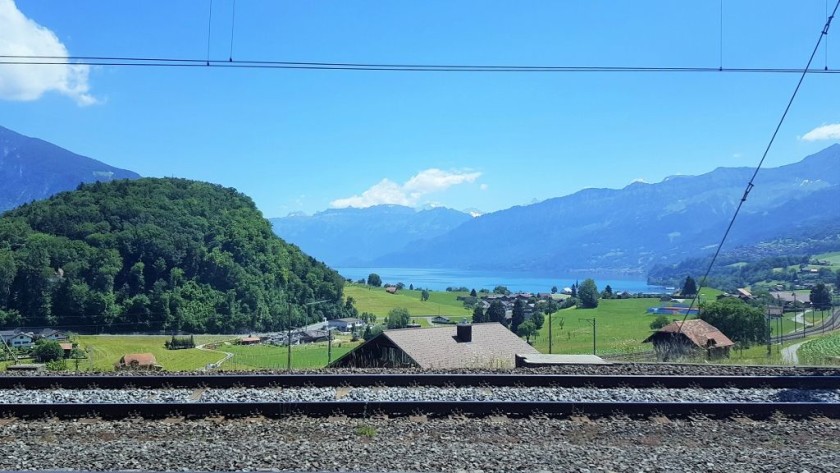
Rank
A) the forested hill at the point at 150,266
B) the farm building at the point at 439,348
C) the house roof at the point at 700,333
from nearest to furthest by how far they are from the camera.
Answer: the farm building at the point at 439,348
the house roof at the point at 700,333
the forested hill at the point at 150,266

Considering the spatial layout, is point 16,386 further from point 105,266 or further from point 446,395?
point 105,266

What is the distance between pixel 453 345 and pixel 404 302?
303 ft

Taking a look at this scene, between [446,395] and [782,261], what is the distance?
177729 mm

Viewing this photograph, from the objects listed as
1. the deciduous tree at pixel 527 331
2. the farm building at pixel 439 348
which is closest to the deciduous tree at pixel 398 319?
the deciduous tree at pixel 527 331

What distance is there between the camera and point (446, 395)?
9.16 m

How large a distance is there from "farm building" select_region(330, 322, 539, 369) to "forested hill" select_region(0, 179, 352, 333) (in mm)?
54493

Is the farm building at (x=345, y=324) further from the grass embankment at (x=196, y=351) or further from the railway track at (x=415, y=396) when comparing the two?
the railway track at (x=415, y=396)

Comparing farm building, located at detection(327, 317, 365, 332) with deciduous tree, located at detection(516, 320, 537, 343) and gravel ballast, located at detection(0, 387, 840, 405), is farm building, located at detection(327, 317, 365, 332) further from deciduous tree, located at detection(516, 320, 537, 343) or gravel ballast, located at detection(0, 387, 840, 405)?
gravel ballast, located at detection(0, 387, 840, 405)

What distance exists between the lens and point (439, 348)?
58.1 ft

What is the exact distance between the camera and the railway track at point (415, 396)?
8.23m

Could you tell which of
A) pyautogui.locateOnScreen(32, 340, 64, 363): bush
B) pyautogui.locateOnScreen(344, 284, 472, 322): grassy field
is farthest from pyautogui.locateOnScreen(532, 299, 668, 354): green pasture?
pyautogui.locateOnScreen(32, 340, 64, 363): bush

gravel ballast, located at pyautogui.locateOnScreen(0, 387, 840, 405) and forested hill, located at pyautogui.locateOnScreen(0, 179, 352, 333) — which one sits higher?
forested hill, located at pyautogui.locateOnScreen(0, 179, 352, 333)

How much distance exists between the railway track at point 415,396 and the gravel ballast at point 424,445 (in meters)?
0.26

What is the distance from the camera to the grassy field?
97.6m
